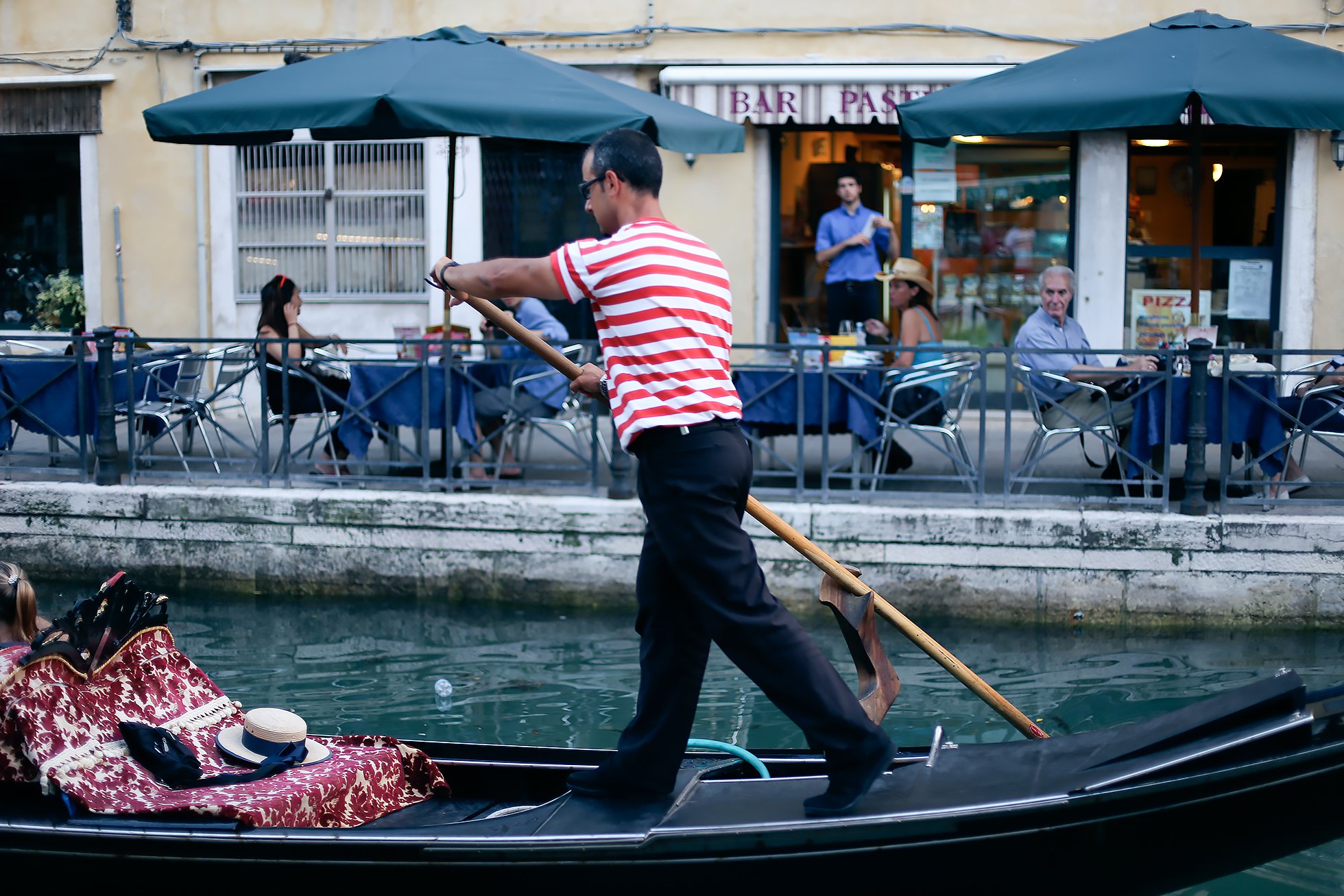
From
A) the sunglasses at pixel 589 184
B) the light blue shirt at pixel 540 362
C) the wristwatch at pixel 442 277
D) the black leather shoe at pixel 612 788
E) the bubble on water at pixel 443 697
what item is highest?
the sunglasses at pixel 589 184

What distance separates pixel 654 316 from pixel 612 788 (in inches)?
49.4

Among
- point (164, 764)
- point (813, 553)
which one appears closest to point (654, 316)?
point (813, 553)

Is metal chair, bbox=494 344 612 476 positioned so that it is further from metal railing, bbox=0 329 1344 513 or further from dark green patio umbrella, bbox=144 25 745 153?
dark green patio umbrella, bbox=144 25 745 153

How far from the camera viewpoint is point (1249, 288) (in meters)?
10.4

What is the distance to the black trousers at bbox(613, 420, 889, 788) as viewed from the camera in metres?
3.25

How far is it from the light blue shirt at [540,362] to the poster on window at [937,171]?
3.87 metres

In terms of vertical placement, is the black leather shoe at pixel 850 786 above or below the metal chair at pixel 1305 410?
below

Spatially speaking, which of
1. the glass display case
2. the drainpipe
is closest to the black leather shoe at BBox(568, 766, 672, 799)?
the glass display case

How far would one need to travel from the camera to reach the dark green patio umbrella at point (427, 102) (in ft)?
22.9

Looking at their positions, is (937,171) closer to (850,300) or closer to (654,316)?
(850,300)

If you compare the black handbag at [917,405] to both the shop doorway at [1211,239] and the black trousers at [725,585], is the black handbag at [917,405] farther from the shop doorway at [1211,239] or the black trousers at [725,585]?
the shop doorway at [1211,239]

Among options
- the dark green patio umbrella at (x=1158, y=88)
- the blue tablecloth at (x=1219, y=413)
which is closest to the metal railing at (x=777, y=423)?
the blue tablecloth at (x=1219, y=413)

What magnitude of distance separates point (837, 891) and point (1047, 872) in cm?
49

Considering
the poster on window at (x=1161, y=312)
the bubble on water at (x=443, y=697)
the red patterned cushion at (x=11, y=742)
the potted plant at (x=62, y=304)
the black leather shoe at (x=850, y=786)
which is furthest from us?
the potted plant at (x=62, y=304)
